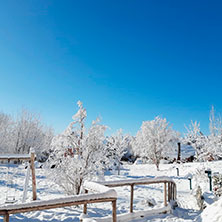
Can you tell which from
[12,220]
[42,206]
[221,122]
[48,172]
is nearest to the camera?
[42,206]

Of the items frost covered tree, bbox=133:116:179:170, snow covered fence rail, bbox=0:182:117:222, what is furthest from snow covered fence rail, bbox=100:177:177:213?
frost covered tree, bbox=133:116:179:170

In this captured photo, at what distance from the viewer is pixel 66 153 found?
8.18 m

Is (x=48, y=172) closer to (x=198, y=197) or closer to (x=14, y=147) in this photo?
(x=198, y=197)

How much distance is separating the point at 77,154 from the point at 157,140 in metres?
16.8

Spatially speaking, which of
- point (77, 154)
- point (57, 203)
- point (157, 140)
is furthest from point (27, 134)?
point (57, 203)

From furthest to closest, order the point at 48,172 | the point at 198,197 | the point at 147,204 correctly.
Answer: the point at 48,172, the point at 147,204, the point at 198,197

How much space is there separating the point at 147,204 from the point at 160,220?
1919mm

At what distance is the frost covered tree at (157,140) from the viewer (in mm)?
22891

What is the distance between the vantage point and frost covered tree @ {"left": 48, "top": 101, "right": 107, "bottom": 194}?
775cm

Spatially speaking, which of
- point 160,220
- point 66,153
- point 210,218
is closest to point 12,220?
point 66,153

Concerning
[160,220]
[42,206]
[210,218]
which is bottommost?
[160,220]

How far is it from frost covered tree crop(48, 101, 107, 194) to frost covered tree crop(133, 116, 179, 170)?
15.4 meters

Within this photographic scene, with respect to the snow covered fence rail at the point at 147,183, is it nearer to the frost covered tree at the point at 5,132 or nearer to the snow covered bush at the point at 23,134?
the snow covered bush at the point at 23,134

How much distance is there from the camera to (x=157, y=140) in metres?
23.5
